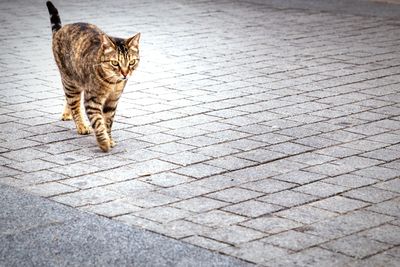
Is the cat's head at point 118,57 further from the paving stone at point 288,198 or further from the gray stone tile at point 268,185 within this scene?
the paving stone at point 288,198

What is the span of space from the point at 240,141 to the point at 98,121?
1354 mm

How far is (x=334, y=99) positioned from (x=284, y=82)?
936 mm

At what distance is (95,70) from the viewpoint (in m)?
7.88

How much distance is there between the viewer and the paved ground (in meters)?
6.07

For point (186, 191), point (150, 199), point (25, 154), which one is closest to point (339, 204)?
point (186, 191)

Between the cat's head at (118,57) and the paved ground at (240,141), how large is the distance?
73 cm

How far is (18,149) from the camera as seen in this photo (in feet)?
26.1

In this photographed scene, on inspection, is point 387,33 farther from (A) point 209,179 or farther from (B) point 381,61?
(A) point 209,179

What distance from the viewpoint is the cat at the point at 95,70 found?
7.79 m

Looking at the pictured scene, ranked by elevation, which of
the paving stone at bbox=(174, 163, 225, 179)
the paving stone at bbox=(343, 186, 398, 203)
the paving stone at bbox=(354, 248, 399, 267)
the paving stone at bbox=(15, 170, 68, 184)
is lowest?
the paving stone at bbox=(15, 170, 68, 184)

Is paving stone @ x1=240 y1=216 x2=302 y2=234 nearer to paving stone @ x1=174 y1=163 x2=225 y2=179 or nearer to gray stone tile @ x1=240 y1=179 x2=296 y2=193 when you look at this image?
gray stone tile @ x1=240 y1=179 x2=296 y2=193

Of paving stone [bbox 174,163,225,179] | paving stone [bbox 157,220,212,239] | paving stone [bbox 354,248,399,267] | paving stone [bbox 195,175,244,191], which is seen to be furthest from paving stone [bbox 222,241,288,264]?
paving stone [bbox 174,163,225,179]

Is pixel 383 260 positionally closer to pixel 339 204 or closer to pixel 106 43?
pixel 339 204

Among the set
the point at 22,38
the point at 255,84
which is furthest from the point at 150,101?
the point at 22,38
